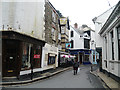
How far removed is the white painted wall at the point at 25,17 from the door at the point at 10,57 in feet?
6.42

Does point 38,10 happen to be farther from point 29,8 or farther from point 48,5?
point 48,5

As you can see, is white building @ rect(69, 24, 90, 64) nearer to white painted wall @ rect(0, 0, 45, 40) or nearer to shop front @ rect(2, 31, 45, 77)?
white painted wall @ rect(0, 0, 45, 40)

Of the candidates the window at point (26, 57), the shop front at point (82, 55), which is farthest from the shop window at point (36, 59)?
the shop front at point (82, 55)

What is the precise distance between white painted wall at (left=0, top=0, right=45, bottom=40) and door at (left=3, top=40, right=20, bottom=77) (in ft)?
6.42

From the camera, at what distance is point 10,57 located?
35.8 feet

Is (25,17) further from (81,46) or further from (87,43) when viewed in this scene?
(87,43)

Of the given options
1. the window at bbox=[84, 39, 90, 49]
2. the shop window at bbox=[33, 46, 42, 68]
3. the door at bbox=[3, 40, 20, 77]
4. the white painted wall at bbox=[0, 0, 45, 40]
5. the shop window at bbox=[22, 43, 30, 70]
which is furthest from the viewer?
the window at bbox=[84, 39, 90, 49]

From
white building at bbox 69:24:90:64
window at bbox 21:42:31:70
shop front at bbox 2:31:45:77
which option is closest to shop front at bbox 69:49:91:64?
white building at bbox 69:24:90:64

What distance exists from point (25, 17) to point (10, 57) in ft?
16.0

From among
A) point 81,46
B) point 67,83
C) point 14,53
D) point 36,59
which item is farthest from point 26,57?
point 81,46

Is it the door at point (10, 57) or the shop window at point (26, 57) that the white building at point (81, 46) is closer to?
the shop window at point (26, 57)

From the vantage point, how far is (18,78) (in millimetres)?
10273

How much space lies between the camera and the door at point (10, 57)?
34.8ft

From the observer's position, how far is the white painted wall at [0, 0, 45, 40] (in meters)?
13.1
